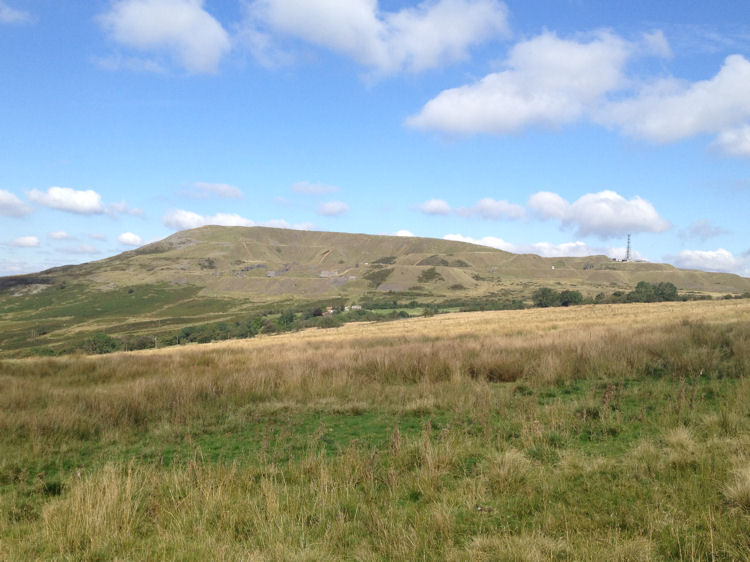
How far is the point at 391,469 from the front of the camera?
4.63 meters

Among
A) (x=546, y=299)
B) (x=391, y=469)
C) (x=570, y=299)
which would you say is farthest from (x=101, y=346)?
(x=391, y=469)

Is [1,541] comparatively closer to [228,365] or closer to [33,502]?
[33,502]

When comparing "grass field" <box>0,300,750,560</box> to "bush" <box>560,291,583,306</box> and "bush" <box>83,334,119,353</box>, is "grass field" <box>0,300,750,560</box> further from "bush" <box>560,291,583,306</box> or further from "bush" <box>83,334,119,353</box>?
"bush" <box>83,334,119,353</box>

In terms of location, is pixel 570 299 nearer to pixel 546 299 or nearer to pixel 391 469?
pixel 546 299

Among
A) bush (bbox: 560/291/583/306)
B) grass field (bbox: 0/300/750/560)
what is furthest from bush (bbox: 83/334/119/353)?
bush (bbox: 560/291/583/306)

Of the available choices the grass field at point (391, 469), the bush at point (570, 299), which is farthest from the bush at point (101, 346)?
the bush at point (570, 299)

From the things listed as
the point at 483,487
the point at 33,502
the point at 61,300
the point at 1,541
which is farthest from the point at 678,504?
the point at 61,300

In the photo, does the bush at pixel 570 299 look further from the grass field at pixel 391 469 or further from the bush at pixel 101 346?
the bush at pixel 101 346

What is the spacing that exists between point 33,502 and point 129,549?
195 cm

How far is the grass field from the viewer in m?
3.45

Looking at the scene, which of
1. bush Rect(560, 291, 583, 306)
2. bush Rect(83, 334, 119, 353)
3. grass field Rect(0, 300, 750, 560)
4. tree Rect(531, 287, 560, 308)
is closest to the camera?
grass field Rect(0, 300, 750, 560)

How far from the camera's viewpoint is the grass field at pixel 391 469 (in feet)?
11.3

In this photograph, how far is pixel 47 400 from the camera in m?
9.31

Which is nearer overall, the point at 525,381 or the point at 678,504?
the point at 678,504
